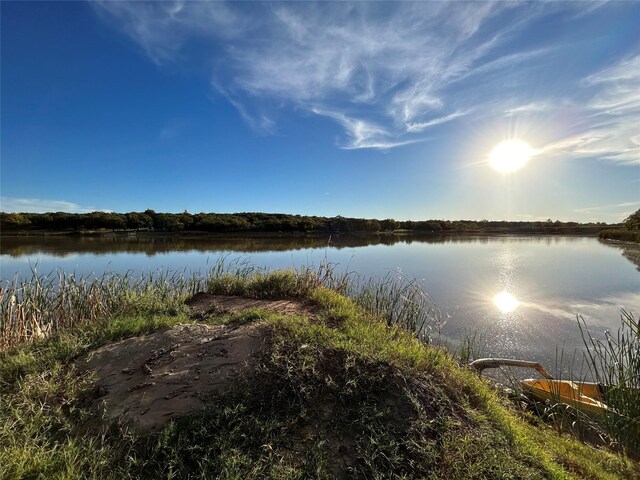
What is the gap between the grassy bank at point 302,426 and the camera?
2.71 m

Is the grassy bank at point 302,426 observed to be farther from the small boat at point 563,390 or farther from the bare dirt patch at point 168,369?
the small boat at point 563,390

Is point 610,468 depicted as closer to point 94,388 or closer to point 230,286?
point 94,388

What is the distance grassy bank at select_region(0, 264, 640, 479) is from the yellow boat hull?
969 millimetres

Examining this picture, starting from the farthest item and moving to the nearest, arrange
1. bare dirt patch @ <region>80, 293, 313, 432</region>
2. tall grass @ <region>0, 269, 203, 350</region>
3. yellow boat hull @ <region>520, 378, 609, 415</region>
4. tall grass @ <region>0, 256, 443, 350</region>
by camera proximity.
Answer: tall grass @ <region>0, 256, 443, 350</region> < tall grass @ <region>0, 269, 203, 350</region> < yellow boat hull @ <region>520, 378, 609, 415</region> < bare dirt patch @ <region>80, 293, 313, 432</region>

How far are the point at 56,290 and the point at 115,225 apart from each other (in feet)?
222

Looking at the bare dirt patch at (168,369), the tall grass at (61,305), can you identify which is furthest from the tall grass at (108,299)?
the bare dirt patch at (168,369)

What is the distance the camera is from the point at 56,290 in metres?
7.86

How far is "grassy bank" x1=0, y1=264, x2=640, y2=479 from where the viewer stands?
2.71 metres

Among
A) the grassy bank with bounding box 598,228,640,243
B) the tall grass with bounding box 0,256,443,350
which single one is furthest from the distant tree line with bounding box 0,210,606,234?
the tall grass with bounding box 0,256,443,350

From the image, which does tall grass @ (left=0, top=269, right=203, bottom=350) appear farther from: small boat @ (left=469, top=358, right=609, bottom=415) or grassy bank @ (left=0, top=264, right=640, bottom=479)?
small boat @ (left=469, top=358, right=609, bottom=415)

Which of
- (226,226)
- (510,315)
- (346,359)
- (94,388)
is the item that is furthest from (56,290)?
(226,226)

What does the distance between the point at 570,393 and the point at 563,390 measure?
0.14 meters

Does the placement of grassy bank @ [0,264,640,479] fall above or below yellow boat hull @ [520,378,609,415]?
above

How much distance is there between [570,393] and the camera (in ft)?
19.7
